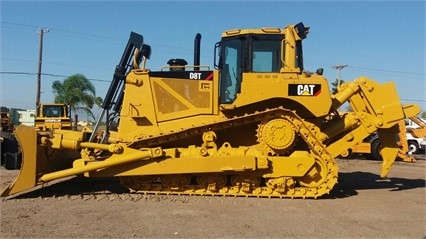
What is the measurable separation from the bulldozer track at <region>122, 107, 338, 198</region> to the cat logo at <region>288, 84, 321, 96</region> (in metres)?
0.39

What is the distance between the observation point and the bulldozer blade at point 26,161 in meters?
8.07

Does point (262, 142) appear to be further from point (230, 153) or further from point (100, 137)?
point (100, 137)

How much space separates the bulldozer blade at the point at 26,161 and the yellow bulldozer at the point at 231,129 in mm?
18

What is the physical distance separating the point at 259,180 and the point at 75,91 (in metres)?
48.1

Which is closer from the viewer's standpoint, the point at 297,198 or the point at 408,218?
the point at 408,218

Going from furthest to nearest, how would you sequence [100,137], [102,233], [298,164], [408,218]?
1. [100,137]
2. [298,164]
3. [408,218]
4. [102,233]

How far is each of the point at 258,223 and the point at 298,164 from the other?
2.15 m

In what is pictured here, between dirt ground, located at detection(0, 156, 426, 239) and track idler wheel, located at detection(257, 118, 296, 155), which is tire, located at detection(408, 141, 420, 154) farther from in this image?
track idler wheel, located at detection(257, 118, 296, 155)

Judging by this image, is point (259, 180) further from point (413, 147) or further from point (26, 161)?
point (413, 147)

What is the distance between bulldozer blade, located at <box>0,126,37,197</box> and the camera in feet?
26.5

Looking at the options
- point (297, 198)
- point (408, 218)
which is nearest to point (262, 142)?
point (297, 198)

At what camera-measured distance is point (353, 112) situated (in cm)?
930

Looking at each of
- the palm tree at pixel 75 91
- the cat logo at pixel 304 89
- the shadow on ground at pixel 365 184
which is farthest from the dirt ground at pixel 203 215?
the palm tree at pixel 75 91

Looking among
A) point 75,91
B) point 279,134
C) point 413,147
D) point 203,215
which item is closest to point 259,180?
point 279,134
